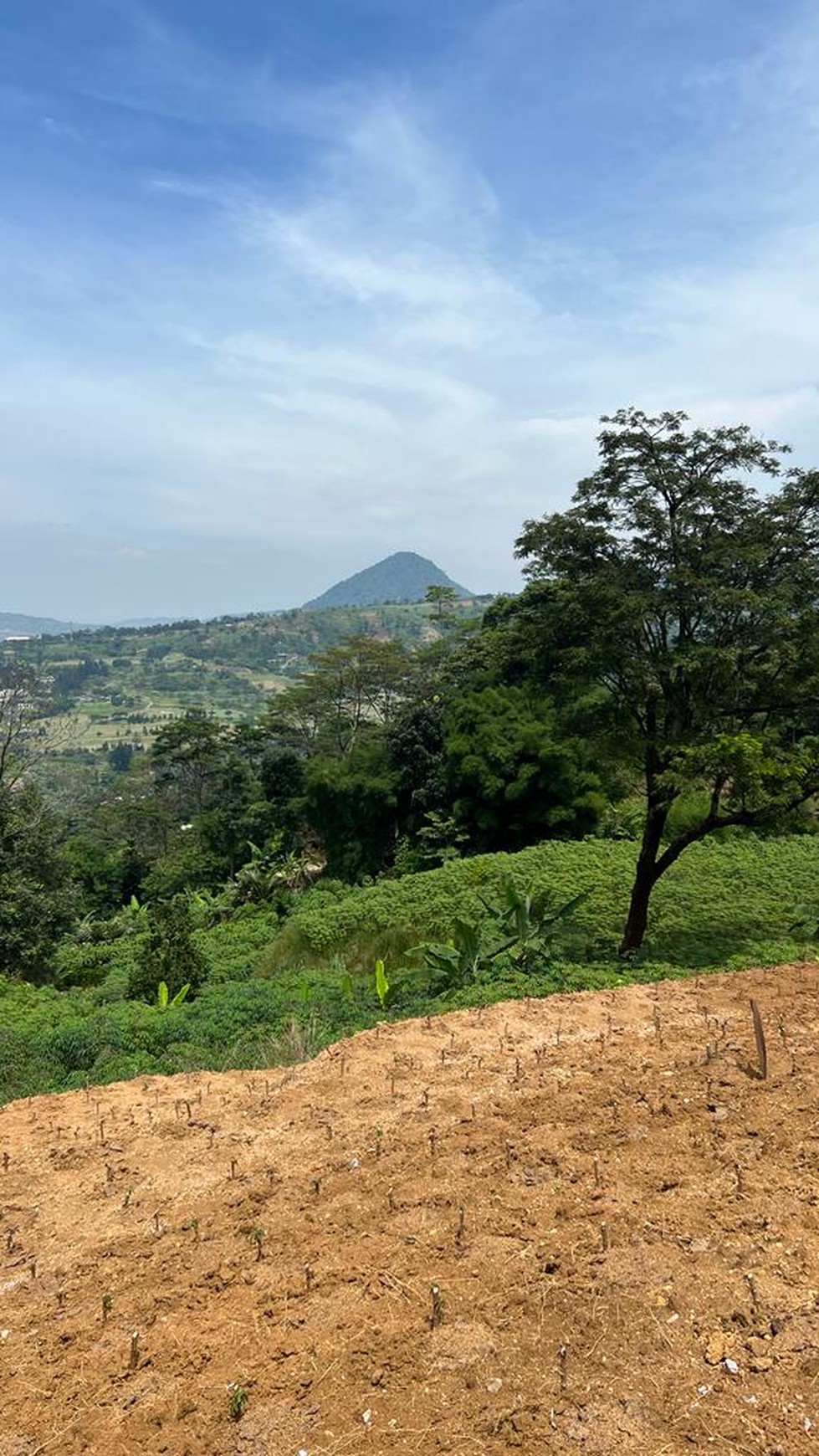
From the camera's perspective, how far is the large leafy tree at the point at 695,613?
376 inches

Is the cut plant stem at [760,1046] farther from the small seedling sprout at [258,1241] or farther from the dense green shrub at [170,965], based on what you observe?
the dense green shrub at [170,965]

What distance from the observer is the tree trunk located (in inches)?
424

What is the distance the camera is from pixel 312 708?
4184cm

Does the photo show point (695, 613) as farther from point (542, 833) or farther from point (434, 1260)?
point (542, 833)

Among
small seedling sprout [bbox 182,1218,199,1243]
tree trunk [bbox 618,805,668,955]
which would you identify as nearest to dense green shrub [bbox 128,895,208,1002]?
tree trunk [bbox 618,805,668,955]

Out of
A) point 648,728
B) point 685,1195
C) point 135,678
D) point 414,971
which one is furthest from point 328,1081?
point 135,678

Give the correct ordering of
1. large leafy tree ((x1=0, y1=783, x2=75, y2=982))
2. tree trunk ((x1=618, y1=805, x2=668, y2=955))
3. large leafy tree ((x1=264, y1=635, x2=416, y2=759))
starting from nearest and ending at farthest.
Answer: tree trunk ((x1=618, y1=805, x2=668, y2=955)), large leafy tree ((x1=0, y1=783, x2=75, y2=982)), large leafy tree ((x1=264, y1=635, x2=416, y2=759))

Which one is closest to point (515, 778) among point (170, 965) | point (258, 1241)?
point (170, 965)

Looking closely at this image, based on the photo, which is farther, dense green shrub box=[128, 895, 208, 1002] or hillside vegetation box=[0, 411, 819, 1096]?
dense green shrub box=[128, 895, 208, 1002]

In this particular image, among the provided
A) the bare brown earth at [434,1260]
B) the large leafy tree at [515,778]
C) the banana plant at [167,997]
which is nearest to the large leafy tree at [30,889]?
the banana plant at [167,997]

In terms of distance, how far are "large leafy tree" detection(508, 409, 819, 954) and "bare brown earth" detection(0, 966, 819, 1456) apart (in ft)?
14.6

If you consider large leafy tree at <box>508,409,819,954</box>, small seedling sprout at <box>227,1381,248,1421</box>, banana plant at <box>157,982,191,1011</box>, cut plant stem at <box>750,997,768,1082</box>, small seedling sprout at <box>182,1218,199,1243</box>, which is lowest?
banana plant at <box>157,982,191,1011</box>

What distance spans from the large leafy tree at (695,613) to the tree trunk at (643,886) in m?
0.13

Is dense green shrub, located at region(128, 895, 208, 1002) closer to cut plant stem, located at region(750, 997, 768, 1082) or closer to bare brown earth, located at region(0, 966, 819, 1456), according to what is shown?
bare brown earth, located at region(0, 966, 819, 1456)
